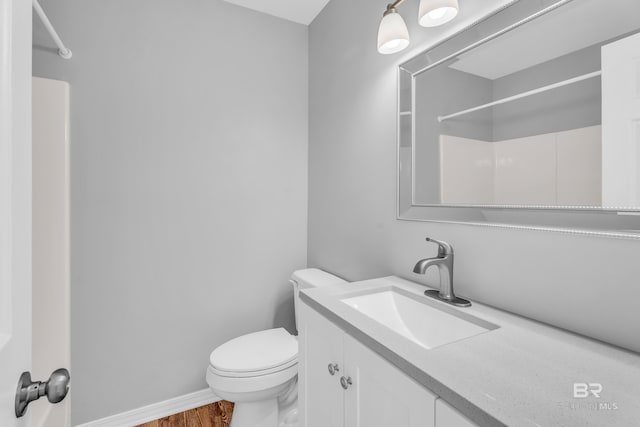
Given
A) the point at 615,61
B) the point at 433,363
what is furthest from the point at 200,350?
the point at 615,61

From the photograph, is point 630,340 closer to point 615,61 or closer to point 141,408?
point 615,61

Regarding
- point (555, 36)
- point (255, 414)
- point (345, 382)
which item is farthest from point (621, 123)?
point (255, 414)

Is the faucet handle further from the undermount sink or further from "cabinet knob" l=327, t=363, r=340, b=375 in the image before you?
"cabinet knob" l=327, t=363, r=340, b=375

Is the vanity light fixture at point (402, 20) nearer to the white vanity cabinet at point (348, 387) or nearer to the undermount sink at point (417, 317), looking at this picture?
the undermount sink at point (417, 317)

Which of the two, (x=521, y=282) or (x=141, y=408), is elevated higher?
(x=521, y=282)

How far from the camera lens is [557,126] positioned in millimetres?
789

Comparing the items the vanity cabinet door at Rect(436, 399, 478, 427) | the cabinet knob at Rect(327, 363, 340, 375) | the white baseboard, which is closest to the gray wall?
the white baseboard

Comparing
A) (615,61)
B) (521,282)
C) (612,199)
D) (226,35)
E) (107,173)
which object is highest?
(226,35)

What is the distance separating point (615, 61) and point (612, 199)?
1.05ft

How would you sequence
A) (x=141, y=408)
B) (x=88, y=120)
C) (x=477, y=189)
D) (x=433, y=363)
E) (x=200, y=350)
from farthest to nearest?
(x=200, y=350) < (x=141, y=408) < (x=88, y=120) < (x=477, y=189) < (x=433, y=363)

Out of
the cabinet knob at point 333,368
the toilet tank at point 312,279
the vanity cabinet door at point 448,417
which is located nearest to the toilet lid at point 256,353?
the toilet tank at point 312,279

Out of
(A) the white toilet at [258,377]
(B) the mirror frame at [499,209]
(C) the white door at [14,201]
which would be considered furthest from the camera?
(A) the white toilet at [258,377]

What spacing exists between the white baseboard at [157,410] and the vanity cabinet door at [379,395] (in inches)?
50.9

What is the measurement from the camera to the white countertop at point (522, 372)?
0.46 m
